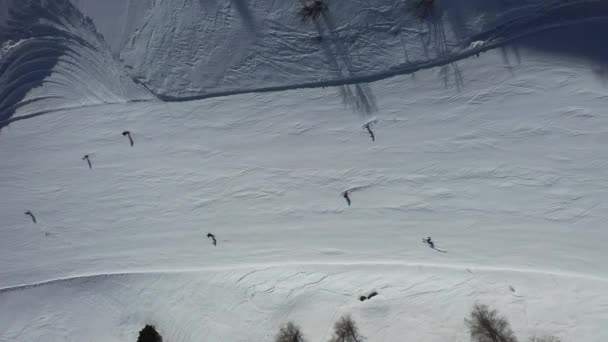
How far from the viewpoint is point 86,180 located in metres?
11.3

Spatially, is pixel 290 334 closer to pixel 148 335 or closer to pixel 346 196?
pixel 148 335

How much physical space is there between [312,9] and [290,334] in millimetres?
7914

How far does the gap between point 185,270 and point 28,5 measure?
25.5 feet

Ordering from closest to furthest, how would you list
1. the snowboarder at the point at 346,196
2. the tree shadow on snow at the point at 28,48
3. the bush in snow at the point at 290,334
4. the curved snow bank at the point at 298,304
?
the curved snow bank at the point at 298,304 → the bush in snow at the point at 290,334 → the snowboarder at the point at 346,196 → the tree shadow on snow at the point at 28,48

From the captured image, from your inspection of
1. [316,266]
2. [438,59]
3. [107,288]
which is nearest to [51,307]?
[107,288]

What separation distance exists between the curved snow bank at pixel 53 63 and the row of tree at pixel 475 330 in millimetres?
6361

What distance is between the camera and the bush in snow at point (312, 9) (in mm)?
10297

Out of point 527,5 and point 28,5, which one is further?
point 28,5

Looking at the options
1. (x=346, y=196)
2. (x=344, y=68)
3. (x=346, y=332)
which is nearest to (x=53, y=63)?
(x=344, y=68)

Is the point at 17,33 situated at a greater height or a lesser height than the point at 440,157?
greater

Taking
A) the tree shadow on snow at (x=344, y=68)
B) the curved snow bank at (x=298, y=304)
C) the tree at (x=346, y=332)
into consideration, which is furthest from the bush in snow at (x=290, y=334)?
the tree shadow on snow at (x=344, y=68)

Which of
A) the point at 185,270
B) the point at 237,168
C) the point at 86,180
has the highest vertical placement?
the point at 86,180

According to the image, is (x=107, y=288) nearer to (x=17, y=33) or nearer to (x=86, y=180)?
(x=86, y=180)

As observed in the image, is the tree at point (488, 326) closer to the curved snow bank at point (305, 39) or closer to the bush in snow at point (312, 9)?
the curved snow bank at point (305, 39)
